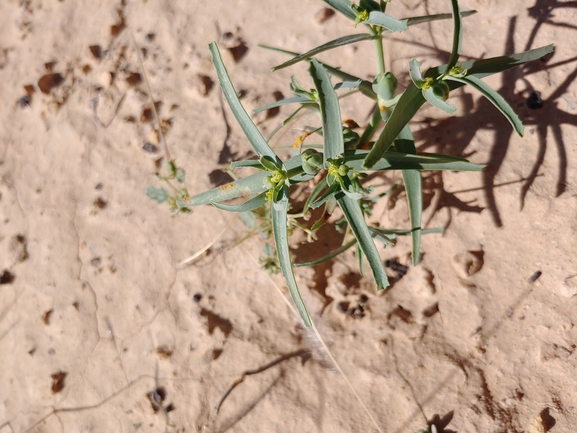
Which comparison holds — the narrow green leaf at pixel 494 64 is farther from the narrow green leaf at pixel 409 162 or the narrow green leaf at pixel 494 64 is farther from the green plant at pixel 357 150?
the narrow green leaf at pixel 409 162

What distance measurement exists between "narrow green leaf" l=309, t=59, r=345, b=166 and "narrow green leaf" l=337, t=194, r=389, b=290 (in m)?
0.16

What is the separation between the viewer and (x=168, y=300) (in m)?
2.28

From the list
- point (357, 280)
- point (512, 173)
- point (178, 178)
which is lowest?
point (357, 280)

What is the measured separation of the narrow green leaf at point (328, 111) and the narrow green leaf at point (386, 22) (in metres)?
0.28

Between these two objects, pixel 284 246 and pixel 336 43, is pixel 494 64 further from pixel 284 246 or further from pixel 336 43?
pixel 284 246

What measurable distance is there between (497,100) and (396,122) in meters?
0.31

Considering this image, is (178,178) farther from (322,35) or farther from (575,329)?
(575,329)

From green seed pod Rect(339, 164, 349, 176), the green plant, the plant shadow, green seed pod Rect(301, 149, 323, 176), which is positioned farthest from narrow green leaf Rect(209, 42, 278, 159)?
the plant shadow

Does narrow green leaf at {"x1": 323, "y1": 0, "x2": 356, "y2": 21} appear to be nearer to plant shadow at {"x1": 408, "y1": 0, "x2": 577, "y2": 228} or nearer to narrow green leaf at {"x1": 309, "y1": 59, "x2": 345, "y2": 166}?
narrow green leaf at {"x1": 309, "y1": 59, "x2": 345, "y2": 166}

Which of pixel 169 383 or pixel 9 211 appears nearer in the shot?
pixel 169 383

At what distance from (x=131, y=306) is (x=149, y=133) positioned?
89 cm

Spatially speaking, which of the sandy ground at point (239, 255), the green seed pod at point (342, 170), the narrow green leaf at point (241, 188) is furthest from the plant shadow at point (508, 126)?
the narrow green leaf at point (241, 188)

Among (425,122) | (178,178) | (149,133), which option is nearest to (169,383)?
(178,178)

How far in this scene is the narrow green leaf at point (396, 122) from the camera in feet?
4.44
